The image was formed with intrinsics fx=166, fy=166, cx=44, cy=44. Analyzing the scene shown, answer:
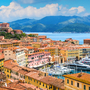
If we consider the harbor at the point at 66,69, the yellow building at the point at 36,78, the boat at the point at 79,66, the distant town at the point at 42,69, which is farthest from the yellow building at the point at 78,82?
the boat at the point at 79,66

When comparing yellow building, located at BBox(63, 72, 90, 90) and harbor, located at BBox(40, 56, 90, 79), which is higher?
yellow building, located at BBox(63, 72, 90, 90)

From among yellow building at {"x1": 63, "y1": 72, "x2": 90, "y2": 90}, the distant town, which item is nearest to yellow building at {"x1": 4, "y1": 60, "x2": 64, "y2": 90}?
the distant town

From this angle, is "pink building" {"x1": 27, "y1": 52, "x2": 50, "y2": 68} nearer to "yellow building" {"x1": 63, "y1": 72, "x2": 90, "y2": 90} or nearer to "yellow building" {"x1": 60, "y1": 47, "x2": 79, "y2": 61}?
"yellow building" {"x1": 60, "y1": 47, "x2": 79, "y2": 61}

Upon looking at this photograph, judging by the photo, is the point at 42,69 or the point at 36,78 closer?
the point at 36,78

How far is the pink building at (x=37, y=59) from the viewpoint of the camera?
1474 inches

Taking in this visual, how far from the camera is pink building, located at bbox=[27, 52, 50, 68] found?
123ft

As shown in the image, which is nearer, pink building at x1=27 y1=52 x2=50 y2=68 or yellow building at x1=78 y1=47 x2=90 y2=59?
pink building at x1=27 y1=52 x2=50 y2=68

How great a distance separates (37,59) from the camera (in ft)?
129

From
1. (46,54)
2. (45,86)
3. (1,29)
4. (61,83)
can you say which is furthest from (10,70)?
(1,29)

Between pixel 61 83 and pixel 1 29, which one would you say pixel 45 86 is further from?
pixel 1 29

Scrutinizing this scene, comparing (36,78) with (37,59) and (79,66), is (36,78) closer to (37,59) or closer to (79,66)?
(37,59)

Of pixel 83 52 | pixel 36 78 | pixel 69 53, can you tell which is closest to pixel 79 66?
pixel 69 53

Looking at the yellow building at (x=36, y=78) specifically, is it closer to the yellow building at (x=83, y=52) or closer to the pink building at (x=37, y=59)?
the pink building at (x=37, y=59)

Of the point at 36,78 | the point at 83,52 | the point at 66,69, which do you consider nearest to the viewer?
the point at 36,78
